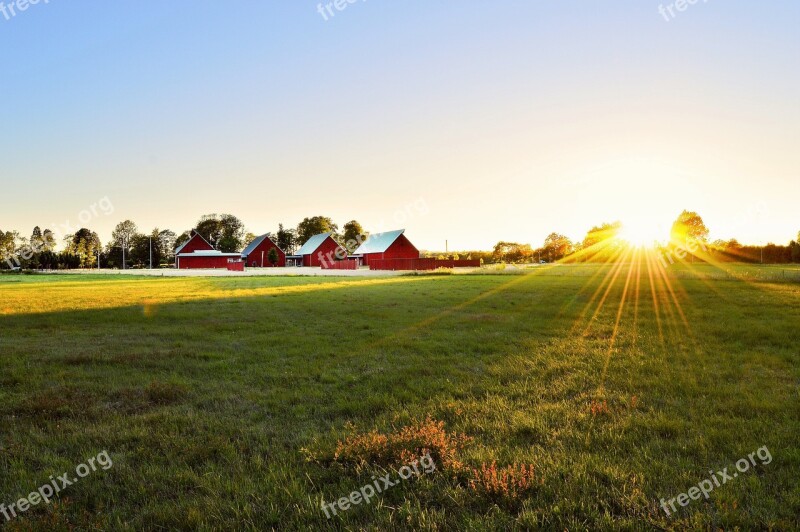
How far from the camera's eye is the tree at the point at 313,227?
131 m

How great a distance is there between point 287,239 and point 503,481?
144 m

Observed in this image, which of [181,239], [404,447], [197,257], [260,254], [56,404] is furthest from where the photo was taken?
[181,239]

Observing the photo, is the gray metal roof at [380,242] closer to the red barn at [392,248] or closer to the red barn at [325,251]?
the red barn at [392,248]

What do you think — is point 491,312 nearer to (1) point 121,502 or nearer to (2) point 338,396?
(2) point 338,396

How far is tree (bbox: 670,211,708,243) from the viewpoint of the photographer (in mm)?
107250

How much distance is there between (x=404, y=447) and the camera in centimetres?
497

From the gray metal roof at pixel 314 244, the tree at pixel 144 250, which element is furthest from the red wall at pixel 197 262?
the tree at pixel 144 250

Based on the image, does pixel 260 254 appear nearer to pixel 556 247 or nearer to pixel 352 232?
pixel 352 232

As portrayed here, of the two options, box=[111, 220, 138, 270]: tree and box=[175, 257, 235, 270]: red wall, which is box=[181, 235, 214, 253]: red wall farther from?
box=[111, 220, 138, 270]: tree

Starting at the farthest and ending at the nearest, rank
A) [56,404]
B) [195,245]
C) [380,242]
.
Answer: [195,245]
[380,242]
[56,404]

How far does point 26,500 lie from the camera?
13.7 ft

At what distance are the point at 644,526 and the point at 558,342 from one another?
318 inches

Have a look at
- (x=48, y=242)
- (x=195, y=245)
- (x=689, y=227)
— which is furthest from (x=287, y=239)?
(x=689, y=227)

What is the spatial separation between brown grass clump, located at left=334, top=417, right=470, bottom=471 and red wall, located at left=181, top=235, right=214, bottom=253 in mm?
98537
